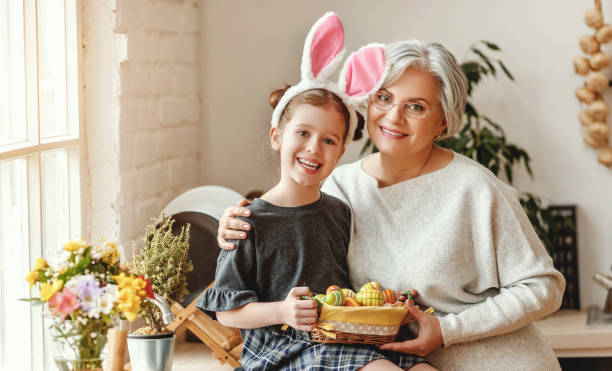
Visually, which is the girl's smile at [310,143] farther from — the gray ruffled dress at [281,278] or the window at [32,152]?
the window at [32,152]

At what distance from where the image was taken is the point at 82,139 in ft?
6.73

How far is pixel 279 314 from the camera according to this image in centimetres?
143

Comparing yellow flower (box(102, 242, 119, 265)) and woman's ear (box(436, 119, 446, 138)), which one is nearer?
yellow flower (box(102, 242, 119, 265))

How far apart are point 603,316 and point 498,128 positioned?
32.5 inches

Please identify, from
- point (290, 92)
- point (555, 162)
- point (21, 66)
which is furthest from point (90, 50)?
point (555, 162)

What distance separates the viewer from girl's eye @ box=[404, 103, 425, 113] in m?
1.68

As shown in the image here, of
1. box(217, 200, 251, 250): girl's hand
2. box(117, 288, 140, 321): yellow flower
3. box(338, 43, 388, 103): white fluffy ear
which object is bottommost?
box(117, 288, 140, 321): yellow flower

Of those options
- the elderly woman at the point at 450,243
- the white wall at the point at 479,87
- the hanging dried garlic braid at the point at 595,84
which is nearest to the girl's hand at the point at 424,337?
the elderly woman at the point at 450,243

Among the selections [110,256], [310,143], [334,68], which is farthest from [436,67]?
[110,256]

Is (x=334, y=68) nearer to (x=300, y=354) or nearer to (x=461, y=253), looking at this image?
(x=461, y=253)

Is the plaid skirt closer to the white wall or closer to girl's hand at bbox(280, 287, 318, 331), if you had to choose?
girl's hand at bbox(280, 287, 318, 331)

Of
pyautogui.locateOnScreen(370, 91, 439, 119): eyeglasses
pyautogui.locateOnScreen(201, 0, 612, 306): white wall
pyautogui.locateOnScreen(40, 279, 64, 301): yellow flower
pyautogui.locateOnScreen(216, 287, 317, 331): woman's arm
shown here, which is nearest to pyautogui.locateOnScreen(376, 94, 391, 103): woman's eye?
pyautogui.locateOnScreen(370, 91, 439, 119): eyeglasses

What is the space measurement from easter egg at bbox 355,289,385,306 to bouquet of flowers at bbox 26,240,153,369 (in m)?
0.42

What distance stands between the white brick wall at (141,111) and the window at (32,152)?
0.34 ft
